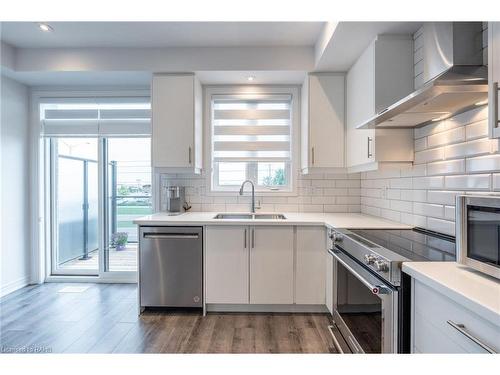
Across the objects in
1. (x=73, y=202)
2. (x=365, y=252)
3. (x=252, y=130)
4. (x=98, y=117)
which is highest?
(x=98, y=117)

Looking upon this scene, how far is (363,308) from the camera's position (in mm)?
1602

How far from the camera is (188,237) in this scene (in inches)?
102

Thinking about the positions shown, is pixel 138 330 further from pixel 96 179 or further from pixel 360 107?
pixel 360 107

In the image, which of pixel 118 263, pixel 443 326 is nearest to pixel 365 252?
pixel 443 326

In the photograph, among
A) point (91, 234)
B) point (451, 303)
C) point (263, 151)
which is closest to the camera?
point (451, 303)

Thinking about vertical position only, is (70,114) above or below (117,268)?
above

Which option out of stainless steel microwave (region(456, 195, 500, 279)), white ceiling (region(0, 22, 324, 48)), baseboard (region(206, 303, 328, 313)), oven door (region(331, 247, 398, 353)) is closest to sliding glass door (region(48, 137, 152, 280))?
white ceiling (region(0, 22, 324, 48))

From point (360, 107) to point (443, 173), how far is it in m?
0.90

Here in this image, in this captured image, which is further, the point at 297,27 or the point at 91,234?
the point at 91,234

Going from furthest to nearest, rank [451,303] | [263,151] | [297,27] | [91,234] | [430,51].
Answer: [91,234] < [263,151] < [297,27] < [430,51] < [451,303]

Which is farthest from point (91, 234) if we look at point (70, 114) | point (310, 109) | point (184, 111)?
point (310, 109)

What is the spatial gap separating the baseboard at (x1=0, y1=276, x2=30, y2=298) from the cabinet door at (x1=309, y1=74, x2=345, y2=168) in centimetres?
369

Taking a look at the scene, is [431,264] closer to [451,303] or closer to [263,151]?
[451,303]

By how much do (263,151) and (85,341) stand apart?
2482 mm
